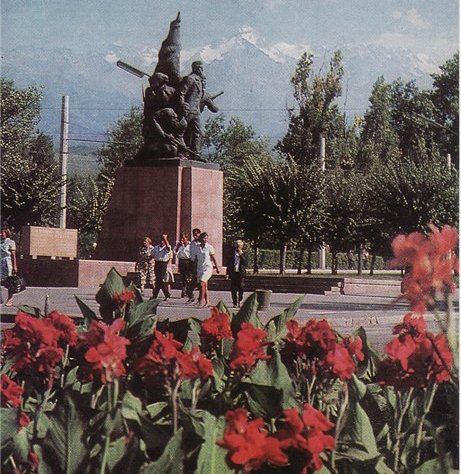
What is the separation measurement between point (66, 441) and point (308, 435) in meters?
0.44

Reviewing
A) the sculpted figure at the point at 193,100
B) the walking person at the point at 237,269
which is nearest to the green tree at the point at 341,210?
the sculpted figure at the point at 193,100

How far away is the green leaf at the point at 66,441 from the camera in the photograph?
5.60ft

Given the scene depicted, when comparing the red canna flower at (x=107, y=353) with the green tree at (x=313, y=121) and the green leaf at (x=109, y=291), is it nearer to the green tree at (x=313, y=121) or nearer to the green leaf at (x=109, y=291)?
the green leaf at (x=109, y=291)

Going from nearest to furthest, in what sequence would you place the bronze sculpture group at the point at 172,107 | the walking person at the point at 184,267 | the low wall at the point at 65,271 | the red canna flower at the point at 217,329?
the red canna flower at the point at 217,329
the walking person at the point at 184,267
the low wall at the point at 65,271
the bronze sculpture group at the point at 172,107

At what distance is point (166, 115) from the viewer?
21.3 metres

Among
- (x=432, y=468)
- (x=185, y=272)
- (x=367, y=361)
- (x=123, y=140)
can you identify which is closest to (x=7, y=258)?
(x=185, y=272)

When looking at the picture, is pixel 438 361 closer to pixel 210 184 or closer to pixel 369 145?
pixel 369 145

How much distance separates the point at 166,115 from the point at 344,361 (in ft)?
64.2

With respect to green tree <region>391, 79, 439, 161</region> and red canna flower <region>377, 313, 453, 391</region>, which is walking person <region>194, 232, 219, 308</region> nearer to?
green tree <region>391, 79, 439, 161</region>

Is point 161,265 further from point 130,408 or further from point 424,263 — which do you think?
point 424,263

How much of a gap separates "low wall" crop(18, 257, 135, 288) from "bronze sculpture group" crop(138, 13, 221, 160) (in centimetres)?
267

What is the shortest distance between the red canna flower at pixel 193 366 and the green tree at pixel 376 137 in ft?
17.5

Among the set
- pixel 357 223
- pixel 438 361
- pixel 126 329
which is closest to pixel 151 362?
pixel 438 361

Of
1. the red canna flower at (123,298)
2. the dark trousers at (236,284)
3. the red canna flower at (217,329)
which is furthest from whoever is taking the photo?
the dark trousers at (236,284)
